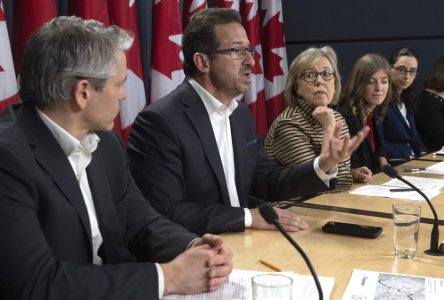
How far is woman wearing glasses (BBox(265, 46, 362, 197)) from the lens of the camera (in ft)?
8.52

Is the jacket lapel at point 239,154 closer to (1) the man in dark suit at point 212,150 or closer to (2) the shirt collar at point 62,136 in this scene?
(1) the man in dark suit at point 212,150

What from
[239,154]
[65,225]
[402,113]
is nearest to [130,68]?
[239,154]

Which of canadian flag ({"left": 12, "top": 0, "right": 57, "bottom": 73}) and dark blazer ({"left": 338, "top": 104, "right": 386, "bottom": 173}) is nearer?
canadian flag ({"left": 12, "top": 0, "right": 57, "bottom": 73})

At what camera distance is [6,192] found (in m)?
1.18

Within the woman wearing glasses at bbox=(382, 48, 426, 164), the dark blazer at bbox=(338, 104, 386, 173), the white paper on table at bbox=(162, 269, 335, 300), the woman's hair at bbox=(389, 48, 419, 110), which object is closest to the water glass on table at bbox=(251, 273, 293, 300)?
the white paper on table at bbox=(162, 269, 335, 300)

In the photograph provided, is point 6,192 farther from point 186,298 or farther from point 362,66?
point 362,66

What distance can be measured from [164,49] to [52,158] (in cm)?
192

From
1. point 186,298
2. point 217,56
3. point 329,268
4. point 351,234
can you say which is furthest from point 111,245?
point 217,56

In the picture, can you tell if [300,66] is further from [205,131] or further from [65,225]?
[65,225]

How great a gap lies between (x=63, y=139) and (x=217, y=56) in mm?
902

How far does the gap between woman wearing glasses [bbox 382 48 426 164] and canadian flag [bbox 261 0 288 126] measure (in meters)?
0.85

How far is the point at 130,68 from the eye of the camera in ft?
9.73

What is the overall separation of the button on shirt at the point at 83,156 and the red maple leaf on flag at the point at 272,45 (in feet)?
10.0

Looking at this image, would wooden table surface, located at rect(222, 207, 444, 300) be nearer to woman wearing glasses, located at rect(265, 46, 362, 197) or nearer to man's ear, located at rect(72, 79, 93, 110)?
man's ear, located at rect(72, 79, 93, 110)
